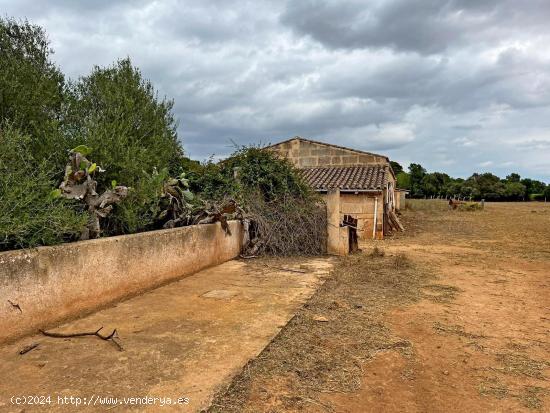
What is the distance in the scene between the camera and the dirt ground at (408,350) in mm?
3053

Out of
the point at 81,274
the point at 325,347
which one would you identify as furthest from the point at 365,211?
the point at 81,274

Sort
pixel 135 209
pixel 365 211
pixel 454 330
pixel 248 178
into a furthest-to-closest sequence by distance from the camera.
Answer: pixel 365 211
pixel 248 178
pixel 135 209
pixel 454 330

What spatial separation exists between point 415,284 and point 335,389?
4.54 m

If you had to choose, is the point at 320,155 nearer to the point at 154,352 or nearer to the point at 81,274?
the point at 81,274

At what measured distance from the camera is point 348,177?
18.7m

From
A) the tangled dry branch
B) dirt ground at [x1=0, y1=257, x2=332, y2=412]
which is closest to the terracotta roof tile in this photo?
the tangled dry branch

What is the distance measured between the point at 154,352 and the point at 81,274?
5.82ft

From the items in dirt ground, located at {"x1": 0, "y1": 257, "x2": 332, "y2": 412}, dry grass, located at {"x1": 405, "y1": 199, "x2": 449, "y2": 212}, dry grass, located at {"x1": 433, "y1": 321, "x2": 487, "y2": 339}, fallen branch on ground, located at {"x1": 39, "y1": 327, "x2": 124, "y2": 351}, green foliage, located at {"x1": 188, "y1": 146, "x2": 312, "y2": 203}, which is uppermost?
green foliage, located at {"x1": 188, "y1": 146, "x2": 312, "y2": 203}

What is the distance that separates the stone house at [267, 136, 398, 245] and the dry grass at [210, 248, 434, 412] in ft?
22.3

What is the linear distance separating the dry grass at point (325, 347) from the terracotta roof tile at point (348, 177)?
378 inches

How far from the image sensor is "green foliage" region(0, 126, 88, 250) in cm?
423

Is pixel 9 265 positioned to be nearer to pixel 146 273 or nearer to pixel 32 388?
pixel 32 388

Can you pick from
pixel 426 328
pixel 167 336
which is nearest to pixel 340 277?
pixel 426 328

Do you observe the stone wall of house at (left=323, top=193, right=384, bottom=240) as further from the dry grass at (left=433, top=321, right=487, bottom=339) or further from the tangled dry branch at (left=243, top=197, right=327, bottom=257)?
the dry grass at (left=433, top=321, right=487, bottom=339)
